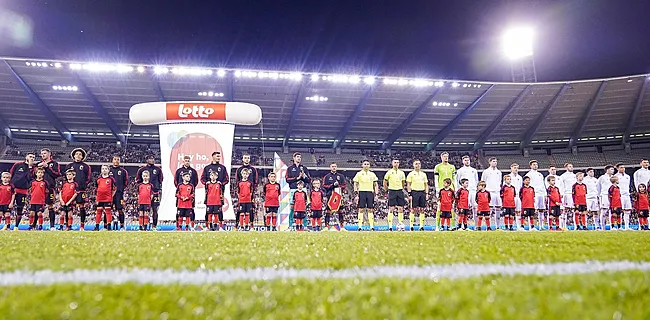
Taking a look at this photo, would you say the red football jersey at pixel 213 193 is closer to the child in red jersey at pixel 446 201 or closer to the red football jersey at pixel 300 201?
the red football jersey at pixel 300 201

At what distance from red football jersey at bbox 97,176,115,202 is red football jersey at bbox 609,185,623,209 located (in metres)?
14.6

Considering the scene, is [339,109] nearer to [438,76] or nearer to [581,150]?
[438,76]

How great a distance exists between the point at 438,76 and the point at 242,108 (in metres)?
14.9

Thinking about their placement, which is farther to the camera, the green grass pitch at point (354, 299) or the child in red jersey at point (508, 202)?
the child in red jersey at point (508, 202)

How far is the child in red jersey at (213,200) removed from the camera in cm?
971

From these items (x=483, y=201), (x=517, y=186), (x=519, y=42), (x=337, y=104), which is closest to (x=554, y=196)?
(x=517, y=186)

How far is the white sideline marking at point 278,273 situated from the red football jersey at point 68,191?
8.45m

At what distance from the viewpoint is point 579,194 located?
12.5 metres

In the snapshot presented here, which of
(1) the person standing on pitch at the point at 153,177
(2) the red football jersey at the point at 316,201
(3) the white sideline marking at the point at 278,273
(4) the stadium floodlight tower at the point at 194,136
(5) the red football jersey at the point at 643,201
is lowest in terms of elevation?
(5) the red football jersey at the point at 643,201

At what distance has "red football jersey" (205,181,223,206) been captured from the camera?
971 cm

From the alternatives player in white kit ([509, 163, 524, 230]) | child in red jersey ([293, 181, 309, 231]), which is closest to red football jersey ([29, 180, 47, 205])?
child in red jersey ([293, 181, 309, 231])

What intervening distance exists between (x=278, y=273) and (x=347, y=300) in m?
0.73

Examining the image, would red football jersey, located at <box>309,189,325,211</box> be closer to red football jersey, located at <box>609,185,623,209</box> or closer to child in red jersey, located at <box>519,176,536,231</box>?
child in red jersey, located at <box>519,176,536,231</box>

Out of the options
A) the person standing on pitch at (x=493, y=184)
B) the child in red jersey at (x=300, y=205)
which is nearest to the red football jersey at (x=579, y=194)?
the person standing on pitch at (x=493, y=184)
